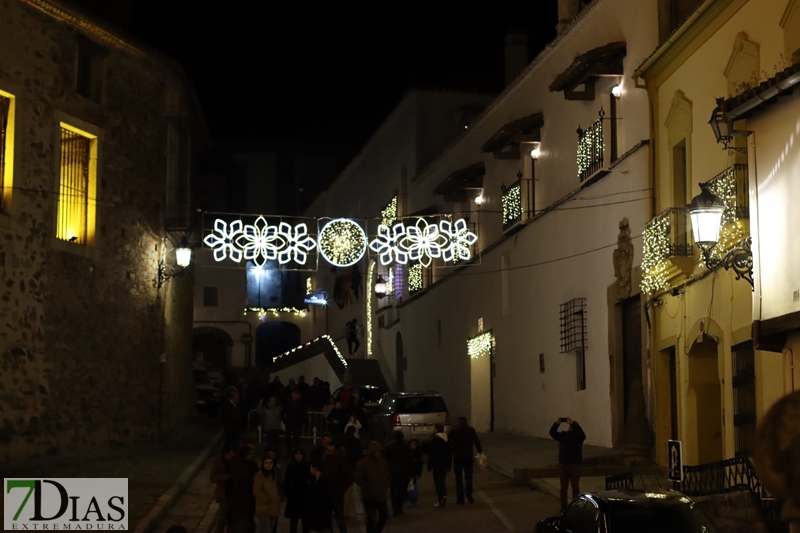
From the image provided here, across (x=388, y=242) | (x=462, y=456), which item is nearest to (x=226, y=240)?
(x=388, y=242)

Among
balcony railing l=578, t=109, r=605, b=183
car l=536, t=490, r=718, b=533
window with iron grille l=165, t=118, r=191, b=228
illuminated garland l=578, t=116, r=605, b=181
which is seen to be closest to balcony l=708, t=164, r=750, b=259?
car l=536, t=490, r=718, b=533

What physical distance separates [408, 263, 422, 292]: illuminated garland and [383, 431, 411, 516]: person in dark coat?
22467mm

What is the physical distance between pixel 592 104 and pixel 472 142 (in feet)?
34.2

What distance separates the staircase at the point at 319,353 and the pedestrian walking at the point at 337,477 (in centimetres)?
2747

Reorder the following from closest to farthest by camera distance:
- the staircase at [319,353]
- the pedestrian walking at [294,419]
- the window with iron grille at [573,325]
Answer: the window with iron grille at [573,325], the pedestrian walking at [294,419], the staircase at [319,353]

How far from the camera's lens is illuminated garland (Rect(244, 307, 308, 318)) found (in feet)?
206

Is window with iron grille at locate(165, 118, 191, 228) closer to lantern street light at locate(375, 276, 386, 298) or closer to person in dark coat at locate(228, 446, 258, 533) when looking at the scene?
person in dark coat at locate(228, 446, 258, 533)

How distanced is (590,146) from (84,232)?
10.7 m

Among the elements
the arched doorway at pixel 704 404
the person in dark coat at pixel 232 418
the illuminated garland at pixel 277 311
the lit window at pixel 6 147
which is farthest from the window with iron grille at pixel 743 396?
the illuminated garland at pixel 277 311

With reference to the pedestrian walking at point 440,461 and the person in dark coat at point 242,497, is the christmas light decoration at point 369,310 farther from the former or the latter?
the person in dark coat at point 242,497

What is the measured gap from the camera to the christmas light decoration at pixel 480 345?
34.2m

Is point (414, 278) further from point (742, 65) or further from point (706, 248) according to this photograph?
point (706, 248)

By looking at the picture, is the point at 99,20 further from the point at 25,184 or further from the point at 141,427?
the point at 141,427

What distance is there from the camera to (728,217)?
16.5 m
